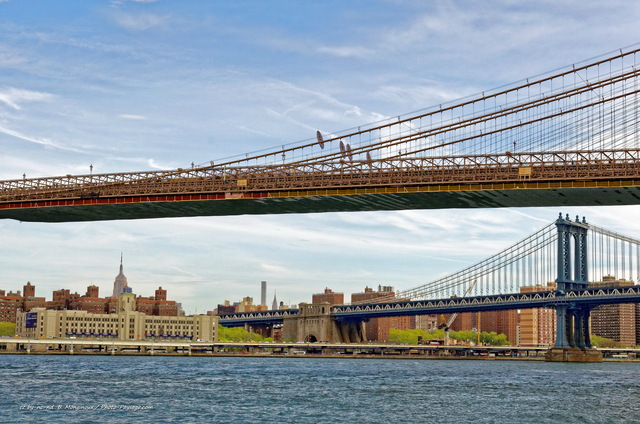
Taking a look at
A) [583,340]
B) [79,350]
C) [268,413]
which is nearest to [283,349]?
[79,350]

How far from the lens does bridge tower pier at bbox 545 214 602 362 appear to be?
139375mm

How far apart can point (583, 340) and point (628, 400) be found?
9569cm

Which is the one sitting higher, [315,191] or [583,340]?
[315,191]

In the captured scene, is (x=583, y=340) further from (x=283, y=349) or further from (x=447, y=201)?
(x=447, y=201)

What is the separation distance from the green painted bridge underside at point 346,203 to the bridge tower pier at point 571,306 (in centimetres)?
9058

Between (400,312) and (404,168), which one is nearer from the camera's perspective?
(404,168)

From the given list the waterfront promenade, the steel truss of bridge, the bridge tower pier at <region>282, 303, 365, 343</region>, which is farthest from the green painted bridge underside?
the bridge tower pier at <region>282, 303, 365, 343</region>

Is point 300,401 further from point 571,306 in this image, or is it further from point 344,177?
point 571,306

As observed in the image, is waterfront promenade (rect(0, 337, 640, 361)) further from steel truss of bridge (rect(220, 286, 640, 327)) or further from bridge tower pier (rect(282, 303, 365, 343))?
steel truss of bridge (rect(220, 286, 640, 327))

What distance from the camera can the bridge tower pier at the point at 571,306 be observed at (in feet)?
457

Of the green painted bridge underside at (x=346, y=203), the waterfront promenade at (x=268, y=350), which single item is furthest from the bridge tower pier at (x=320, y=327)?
the green painted bridge underside at (x=346, y=203)

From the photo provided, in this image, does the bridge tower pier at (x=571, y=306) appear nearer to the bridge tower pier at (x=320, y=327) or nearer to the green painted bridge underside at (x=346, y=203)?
the bridge tower pier at (x=320, y=327)

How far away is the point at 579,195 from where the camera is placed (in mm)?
49625

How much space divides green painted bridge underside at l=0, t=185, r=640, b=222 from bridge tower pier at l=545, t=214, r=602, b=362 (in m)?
90.6
